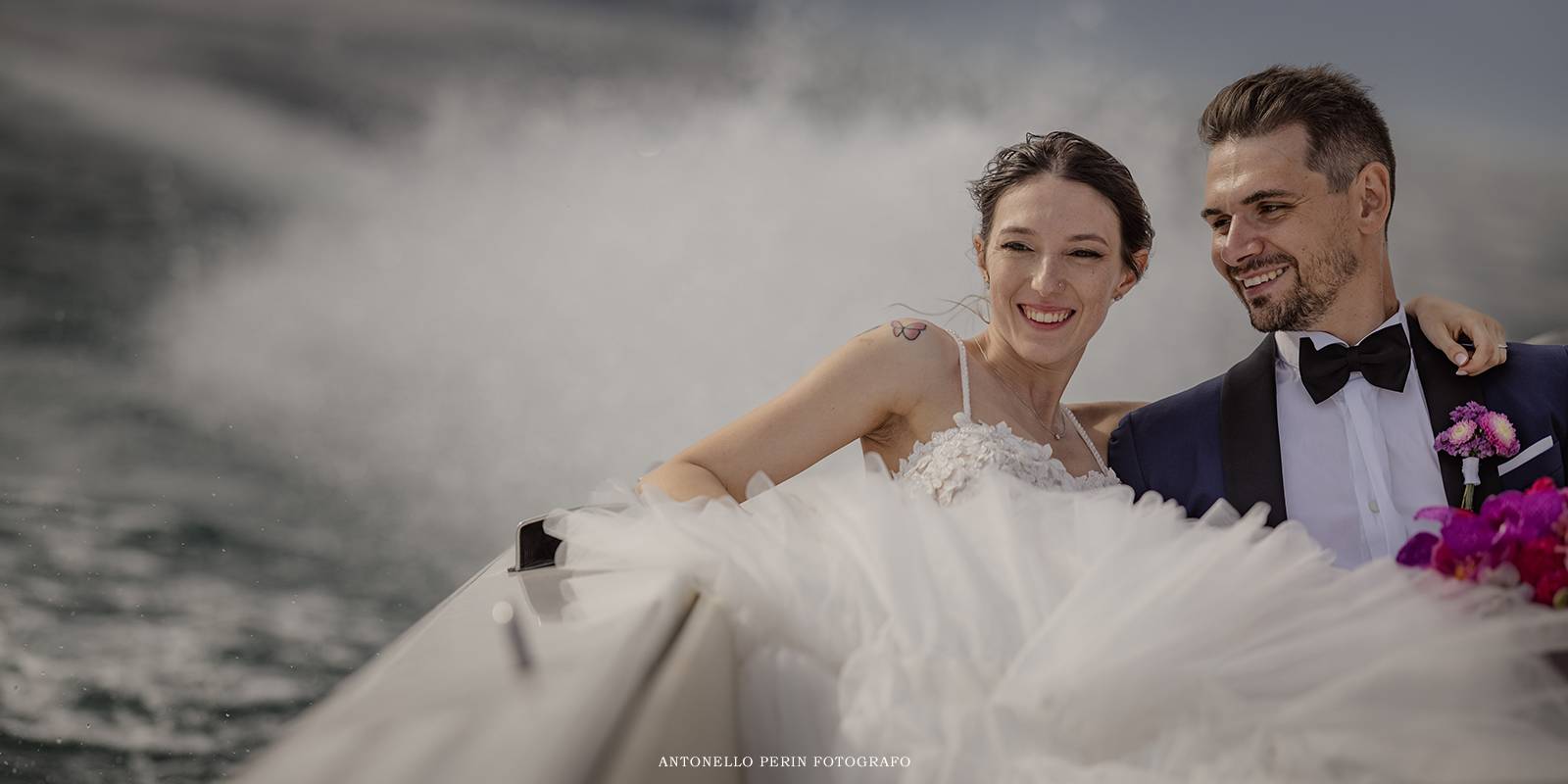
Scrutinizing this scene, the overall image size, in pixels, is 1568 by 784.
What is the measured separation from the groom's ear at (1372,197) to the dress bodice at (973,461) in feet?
2.46

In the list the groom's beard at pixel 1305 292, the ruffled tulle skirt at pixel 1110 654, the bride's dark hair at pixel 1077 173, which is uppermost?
the bride's dark hair at pixel 1077 173

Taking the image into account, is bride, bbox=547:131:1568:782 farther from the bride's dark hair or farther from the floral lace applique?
the bride's dark hair

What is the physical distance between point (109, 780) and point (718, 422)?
10.3 feet

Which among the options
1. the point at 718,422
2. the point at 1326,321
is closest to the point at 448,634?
the point at 1326,321

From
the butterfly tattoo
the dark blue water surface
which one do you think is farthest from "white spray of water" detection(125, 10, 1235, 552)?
the butterfly tattoo

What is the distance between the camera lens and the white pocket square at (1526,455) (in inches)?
64.6

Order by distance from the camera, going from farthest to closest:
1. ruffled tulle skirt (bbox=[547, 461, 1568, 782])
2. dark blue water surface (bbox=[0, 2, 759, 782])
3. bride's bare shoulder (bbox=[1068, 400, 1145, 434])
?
1. dark blue water surface (bbox=[0, 2, 759, 782])
2. bride's bare shoulder (bbox=[1068, 400, 1145, 434])
3. ruffled tulle skirt (bbox=[547, 461, 1568, 782])

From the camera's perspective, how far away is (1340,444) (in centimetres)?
179

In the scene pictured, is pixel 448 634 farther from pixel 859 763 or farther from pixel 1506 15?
pixel 1506 15

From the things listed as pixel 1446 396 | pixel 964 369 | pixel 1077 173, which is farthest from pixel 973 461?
pixel 1446 396

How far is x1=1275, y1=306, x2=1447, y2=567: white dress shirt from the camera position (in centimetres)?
170

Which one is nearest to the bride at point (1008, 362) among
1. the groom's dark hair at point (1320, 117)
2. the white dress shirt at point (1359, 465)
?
the white dress shirt at point (1359, 465)

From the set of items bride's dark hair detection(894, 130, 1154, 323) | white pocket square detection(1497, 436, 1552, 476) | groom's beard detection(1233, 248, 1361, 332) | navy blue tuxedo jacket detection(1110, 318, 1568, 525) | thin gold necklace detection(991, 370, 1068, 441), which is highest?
bride's dark hair detection(894, 130, 1154, 323)

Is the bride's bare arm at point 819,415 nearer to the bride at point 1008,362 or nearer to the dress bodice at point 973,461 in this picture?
the bride at point 1008,362
